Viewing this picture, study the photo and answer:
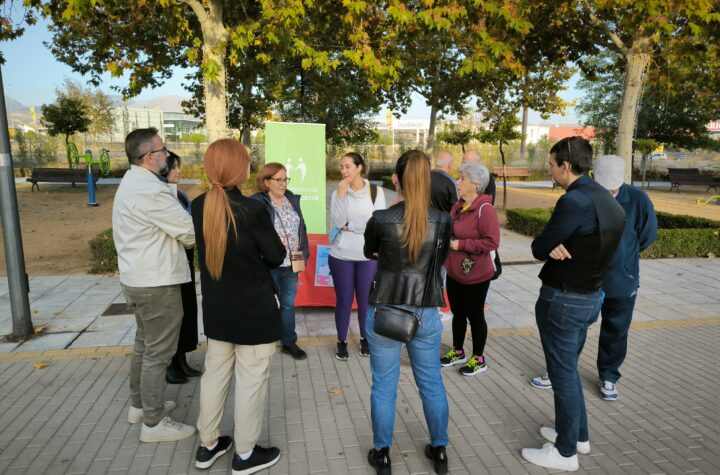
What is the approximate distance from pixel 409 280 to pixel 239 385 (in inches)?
43.7

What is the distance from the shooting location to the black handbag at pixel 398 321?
2494 mm

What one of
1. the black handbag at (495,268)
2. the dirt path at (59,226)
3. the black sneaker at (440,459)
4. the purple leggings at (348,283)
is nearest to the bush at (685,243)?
the black handbag at (495,268)

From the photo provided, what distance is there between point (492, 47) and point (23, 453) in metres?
8.92

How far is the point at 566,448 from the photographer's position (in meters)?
2.86

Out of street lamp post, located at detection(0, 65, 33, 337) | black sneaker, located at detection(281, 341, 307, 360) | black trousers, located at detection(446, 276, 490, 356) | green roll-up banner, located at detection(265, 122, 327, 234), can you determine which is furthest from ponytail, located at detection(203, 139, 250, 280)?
green roll-up banner, located at detection(265, 122, 327, 234)

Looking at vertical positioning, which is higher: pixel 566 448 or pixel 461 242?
pixel 461 242

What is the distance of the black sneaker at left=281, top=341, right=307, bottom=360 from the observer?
4.41m

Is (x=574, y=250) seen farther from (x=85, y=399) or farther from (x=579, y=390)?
(x=85, y=399)

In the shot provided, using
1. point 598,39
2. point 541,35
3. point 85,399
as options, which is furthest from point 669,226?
point 85,399

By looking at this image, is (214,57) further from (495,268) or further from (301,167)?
(495,268)

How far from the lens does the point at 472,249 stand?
12.3 ft

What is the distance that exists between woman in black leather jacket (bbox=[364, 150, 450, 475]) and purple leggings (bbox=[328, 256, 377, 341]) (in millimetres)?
1497

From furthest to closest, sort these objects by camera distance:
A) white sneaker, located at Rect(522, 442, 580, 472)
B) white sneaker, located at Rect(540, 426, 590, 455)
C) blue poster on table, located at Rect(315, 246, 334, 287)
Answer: blue poster on table, located at Rect(315, 246, 334, 287), white sneaker, located at Rect(540, 426, 590, 455), white sneaker, located at Rect(522, 442, 580, 472)

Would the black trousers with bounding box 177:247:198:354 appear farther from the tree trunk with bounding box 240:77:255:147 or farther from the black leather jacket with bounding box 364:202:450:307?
the tree trunk with bounding box 240:77:255:147
